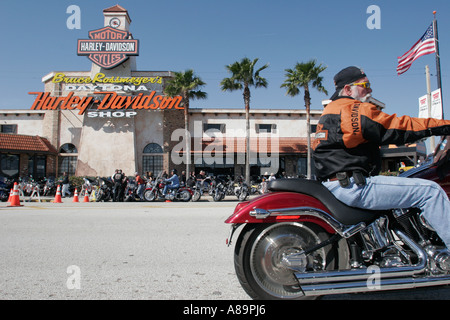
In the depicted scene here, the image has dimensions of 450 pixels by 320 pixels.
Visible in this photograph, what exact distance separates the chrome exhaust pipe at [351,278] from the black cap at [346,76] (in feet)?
4.76

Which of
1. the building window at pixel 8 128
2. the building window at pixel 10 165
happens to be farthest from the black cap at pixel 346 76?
the building window at pixel 8 128

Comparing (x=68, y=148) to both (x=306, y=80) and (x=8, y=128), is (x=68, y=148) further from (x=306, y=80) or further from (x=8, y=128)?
(x=306, y=80)

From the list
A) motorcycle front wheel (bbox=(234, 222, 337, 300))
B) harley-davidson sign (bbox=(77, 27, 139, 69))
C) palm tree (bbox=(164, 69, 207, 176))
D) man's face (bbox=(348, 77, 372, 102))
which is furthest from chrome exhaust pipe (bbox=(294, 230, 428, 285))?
harley-davidson sign (bbox=(77, 27, 139, 69))

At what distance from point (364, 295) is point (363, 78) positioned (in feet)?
6.40

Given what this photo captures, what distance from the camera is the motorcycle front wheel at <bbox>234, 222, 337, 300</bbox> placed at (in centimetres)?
256

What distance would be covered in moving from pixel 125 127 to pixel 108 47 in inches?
282

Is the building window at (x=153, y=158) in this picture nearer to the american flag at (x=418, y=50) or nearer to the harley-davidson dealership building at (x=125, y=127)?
the harley-davidson dealership building at (x=125, y=127)

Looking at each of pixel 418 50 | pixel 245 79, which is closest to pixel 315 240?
pixel 418 50

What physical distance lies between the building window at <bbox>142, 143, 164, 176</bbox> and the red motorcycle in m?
25.3

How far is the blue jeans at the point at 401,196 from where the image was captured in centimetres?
244

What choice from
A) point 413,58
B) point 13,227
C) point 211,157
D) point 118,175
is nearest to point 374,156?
point 13,227

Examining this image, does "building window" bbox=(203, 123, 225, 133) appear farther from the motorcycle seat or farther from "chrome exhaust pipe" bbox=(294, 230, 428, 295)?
"chrome exhaust pipe" bbox=(294, 230, 428, 295)

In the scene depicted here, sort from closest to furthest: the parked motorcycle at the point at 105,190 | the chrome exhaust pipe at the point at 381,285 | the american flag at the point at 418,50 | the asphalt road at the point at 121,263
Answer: the chrome exhaust pipe at the point at 381,285
the asphalt road at the point at 121,263
the american flag at the point at 418,50
the parked motorcycle at the point at 105,190
